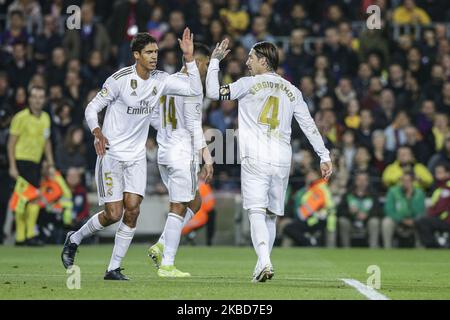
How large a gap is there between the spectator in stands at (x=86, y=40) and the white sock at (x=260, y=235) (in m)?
12.3

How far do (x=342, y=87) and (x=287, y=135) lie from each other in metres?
11.5

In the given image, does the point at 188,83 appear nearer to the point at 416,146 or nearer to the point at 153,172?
the point at 153,172

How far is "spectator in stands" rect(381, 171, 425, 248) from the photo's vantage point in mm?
20750

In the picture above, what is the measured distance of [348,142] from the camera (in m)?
21.8

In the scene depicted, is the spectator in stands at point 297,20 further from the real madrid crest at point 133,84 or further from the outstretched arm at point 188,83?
the real madrid crest at point 133,84

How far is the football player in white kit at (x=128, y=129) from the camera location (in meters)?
11.9

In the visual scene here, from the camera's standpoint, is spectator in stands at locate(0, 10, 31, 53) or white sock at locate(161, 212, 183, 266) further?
spectator in stands at locate(0, 10, 31, 53)

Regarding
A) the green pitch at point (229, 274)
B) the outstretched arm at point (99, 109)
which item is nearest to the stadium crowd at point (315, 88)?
the green pitch at point (229, 274)

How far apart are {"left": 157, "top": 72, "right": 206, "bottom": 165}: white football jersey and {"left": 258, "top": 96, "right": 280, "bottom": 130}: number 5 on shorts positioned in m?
1.37

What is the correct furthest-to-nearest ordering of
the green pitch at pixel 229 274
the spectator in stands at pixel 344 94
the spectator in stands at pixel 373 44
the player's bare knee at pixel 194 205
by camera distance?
the spectator in stands at pixel 373 44
the spectator in stands at pixel 344 94
the player's bare knee at pixel 194 205
the green pitch at pixel 229 274

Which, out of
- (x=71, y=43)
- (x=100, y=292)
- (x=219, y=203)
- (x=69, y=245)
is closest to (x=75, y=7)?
(x=71, y=43)

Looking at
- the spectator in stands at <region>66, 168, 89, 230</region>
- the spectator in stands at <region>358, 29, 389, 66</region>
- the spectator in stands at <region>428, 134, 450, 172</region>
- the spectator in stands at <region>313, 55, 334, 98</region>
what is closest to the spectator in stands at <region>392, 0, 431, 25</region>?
the spectator in stands at <region>358, 29, 389, 66</region>

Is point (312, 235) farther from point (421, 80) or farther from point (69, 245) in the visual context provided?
point (69, 245)

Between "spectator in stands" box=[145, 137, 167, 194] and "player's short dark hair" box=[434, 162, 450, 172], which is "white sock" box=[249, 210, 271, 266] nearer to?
"spectator in stands" box=[145, 137, 167, 194]
